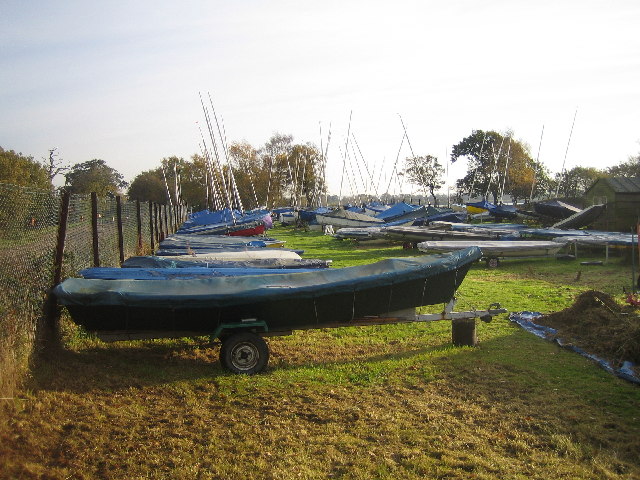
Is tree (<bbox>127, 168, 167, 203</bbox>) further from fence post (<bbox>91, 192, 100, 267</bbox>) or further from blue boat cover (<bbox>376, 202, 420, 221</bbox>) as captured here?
fence post (<bbox>91, 192, 100, 267</bbox>)

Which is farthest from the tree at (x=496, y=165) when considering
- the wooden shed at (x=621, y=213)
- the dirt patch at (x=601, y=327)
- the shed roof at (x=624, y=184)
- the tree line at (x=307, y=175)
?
the dirt patch at (x=601, y=327)

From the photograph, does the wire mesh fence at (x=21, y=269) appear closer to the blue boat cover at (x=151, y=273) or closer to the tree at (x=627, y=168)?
the blue boat cover at (x=151, y=273)

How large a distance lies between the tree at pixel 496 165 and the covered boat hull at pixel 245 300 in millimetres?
51967

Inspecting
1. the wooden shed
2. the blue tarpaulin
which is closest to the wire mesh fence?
the blue tarpaulin

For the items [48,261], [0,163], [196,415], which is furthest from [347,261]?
[0,163]

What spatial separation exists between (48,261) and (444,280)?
17.0 feet

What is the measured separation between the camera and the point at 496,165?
58.6 metres

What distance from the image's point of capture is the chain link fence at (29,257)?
5.94 metres

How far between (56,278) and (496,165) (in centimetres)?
5592

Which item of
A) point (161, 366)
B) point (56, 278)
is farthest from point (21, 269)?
point (161, 366)

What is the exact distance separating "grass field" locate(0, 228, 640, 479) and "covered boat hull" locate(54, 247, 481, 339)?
498mm

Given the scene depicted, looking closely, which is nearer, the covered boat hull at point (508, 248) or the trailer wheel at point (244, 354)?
the trailer wheel at point (244, 354)

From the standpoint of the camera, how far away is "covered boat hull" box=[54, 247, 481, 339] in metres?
6.65

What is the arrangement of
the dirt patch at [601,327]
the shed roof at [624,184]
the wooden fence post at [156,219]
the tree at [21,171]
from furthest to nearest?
the tree at [21,171] < the shed roof at [624,184] < the wooden fence post at [156,219] < the dirt patch at [601,327]
